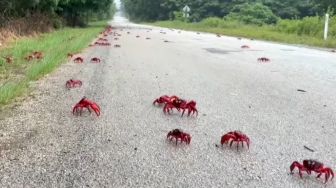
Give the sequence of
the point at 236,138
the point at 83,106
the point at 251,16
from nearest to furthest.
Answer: the point at 236,138
the point at 83,106
the point at 251,16

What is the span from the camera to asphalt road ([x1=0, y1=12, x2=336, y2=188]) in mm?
3363

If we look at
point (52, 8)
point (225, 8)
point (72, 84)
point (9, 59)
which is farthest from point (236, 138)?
point (225, 8)

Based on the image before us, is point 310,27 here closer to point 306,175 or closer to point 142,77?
point 142,77

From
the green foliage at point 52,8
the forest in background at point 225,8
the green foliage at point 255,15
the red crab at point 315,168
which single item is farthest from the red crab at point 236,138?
the green foliage at point 255,15

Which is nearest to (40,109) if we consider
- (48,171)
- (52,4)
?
(48,171)

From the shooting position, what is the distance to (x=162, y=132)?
4.48m

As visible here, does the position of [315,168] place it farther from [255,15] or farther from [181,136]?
[255,15]

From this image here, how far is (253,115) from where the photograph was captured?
5.26 meters

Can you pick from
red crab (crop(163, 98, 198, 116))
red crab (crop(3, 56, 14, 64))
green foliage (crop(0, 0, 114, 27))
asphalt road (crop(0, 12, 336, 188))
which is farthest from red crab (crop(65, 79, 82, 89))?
green foliage (crop(0, 0, 114, 27))

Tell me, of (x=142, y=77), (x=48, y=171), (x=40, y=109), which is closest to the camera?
(x=48, y=171)

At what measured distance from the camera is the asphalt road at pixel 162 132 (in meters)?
3.36

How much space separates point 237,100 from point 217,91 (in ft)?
2.20

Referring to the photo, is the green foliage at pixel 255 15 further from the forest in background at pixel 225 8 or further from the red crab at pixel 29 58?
the red crab at pixel 29 58

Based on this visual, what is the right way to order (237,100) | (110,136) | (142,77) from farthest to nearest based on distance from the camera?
(142,77), (237,100), (110,136)
